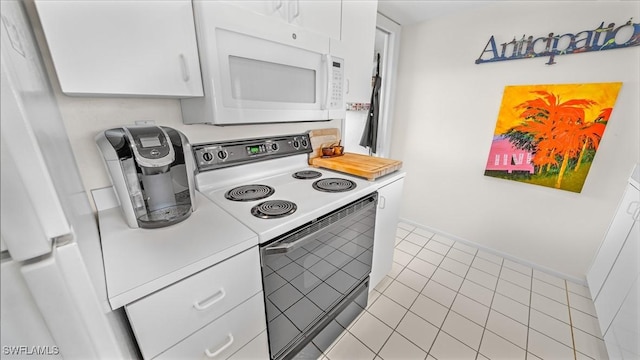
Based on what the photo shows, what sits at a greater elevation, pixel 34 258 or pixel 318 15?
pixel 318 15

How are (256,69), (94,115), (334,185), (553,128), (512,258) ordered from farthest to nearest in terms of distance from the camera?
(512,258), (553,128), (334,185), (256,69), (94,115)

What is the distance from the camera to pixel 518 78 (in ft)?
6.18

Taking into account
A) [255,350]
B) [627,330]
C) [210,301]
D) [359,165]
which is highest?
[359,165]

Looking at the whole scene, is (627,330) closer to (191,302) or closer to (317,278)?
(317,278)

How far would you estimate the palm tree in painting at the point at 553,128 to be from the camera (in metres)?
1.69

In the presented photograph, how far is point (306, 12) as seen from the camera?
1.20 metres

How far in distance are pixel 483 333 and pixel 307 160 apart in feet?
5.30

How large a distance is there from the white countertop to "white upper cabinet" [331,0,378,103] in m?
1.13

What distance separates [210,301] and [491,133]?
2429 millimetres

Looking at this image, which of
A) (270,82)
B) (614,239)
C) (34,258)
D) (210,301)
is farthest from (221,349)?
(614,239)

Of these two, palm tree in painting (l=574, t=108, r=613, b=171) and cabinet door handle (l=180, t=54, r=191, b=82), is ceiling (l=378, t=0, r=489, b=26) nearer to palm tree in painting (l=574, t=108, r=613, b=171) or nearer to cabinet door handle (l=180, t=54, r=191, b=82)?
palm tree in painting (l=574, t=108, r=613, b=171)

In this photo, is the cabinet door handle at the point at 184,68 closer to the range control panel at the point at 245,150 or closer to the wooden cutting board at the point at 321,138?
the range control panel at the point at 245,150

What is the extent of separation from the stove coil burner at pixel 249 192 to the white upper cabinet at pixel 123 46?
19.3 inches

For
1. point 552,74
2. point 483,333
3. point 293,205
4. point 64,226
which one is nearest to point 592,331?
point 483,333
